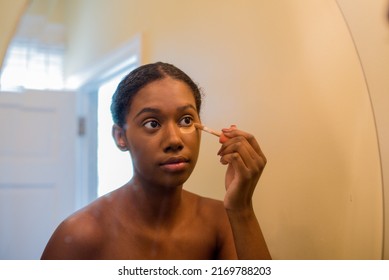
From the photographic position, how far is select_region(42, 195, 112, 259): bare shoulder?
43 cm

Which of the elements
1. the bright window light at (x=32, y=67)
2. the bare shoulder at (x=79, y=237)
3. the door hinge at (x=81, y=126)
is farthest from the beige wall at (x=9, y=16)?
the bare shoulder at (x=79, y=237)

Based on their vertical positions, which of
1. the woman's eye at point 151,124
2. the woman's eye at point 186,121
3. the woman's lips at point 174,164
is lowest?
the woman's lips at point 174,164

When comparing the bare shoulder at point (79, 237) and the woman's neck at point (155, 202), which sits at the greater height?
the woman's neck at point (155, 202)

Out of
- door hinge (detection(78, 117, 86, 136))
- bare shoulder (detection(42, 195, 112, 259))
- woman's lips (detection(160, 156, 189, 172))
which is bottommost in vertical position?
bare shoulder (detection(42, 195, 112, 259))

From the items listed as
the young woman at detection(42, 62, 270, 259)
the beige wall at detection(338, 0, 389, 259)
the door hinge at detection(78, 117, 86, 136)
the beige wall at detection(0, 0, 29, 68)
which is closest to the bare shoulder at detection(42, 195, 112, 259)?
the young woman at detection(42, 62, 270, 259)

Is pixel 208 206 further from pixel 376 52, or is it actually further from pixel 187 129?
pixel 376 52

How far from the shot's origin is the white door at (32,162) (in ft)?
1.54

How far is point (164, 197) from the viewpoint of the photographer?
18.4 inches

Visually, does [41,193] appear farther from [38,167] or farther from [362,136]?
[362,136]

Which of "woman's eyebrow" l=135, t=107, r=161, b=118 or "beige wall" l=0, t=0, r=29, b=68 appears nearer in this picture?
"woman's eyebrow" l=135, t=107, r=161, b=118

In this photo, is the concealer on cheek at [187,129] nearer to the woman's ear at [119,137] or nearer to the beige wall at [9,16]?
the woman's ear at [119,137]

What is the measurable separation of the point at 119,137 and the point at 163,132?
62 millimetres

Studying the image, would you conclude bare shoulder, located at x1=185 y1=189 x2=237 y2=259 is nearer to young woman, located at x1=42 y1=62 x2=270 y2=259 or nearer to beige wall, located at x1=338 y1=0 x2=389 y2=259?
young woman, located at x1=42 y1=62 x2=270 y2=259

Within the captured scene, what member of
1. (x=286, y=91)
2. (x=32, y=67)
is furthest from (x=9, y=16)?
(x=286, y=91)
